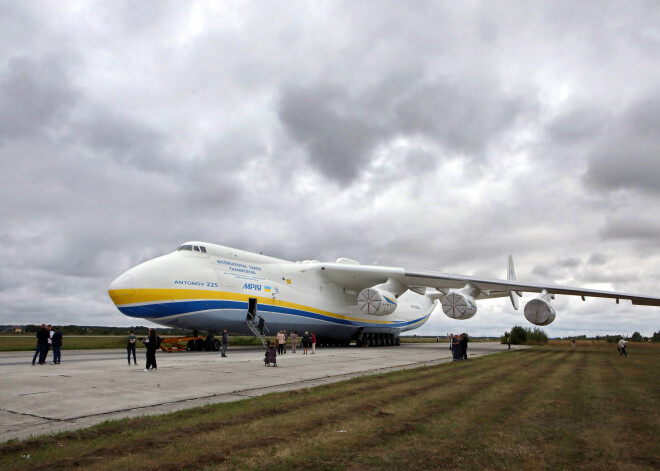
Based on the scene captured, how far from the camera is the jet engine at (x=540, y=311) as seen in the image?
2345 centimetres

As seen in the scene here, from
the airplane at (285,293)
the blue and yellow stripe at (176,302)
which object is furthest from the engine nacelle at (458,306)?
the blue and yellow stripe at (176,302)

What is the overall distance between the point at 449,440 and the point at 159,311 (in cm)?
1556

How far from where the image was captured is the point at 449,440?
538 centimetres

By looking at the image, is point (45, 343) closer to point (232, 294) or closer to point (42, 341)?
point (42, 341)

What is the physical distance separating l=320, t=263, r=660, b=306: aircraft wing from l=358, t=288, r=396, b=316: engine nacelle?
1.87 meters

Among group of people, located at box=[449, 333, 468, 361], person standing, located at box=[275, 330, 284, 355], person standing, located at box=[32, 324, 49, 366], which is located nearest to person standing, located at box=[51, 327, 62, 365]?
person standing, located at box=[32, 324, 49, 366]

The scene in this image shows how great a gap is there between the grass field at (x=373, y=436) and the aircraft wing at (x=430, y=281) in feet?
52.3

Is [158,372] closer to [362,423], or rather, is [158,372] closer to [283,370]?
[283,370]

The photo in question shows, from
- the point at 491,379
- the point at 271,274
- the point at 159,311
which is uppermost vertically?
the point at 271,274

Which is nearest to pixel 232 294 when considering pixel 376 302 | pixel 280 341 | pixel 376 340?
pixel 280 341

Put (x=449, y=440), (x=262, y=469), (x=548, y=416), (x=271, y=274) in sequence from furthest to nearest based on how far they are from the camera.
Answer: (x=271, y=274) → (x=548, y=416) → (x=449, y=440) → (x=262, y=469)

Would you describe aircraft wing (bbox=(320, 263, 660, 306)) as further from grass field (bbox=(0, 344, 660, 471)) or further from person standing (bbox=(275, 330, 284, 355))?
grass field (bbox=(0, 344, 660, 471))

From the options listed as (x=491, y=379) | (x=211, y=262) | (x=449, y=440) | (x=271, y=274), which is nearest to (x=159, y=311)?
(x=211, y=262)

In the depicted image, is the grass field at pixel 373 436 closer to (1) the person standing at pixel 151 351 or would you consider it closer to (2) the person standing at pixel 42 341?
(1) the person standing at pixel 151 351
